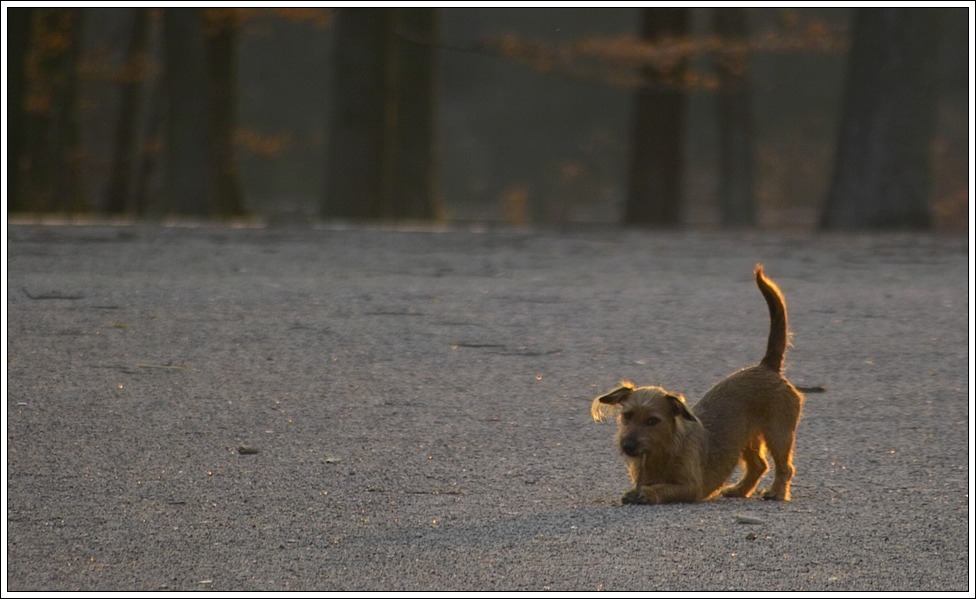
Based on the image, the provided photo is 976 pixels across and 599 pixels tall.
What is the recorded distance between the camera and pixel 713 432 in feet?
21.2

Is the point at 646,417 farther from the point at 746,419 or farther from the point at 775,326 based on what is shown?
the point at 775,326

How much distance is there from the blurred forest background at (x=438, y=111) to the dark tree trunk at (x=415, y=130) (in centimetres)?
3

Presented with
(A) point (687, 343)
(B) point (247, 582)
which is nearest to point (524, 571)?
(B) point (247, 582)

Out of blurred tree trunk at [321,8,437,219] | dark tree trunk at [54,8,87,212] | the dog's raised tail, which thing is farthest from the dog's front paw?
dark tree trunk at [54,8,87,212]

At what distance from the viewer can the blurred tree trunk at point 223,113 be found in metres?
23.2

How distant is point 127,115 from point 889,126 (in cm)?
1441

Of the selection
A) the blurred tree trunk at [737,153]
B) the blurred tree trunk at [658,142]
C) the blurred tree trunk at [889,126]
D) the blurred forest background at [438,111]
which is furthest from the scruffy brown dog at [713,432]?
the blurred tree trunk at [737,153]

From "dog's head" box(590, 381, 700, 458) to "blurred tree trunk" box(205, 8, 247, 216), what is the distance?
17.2 m

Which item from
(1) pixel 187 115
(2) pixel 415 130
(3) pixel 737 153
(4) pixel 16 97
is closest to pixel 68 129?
(4) pixel 16 97

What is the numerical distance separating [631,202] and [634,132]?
109cm

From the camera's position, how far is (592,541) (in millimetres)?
5652

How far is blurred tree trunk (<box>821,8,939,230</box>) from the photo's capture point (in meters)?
17.8

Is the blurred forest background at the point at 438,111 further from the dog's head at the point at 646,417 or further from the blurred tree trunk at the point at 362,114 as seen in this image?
the dog's head at the point at 646,417

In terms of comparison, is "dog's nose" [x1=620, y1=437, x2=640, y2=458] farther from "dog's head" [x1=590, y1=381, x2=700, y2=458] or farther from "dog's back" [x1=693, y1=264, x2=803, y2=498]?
"dog's back" [x1=693, y1=264, x2=803, y2=498]
